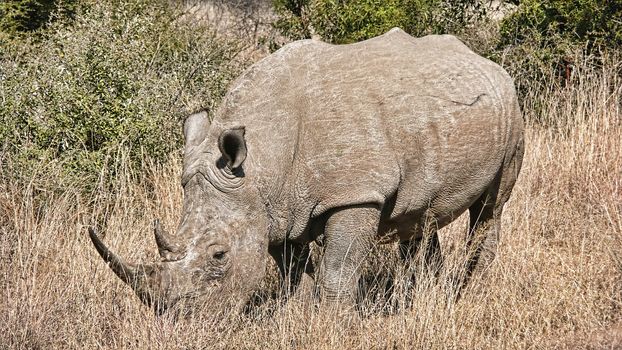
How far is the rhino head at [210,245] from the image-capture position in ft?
18.5

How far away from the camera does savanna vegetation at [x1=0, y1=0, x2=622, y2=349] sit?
18.8 feet

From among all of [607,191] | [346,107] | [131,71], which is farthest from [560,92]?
[346,107]

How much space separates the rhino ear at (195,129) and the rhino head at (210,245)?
0.16m

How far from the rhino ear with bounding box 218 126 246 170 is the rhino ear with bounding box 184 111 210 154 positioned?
431 mm

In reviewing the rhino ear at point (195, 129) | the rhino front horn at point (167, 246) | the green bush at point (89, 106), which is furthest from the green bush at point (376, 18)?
the rhino front horn at point (167, 246)

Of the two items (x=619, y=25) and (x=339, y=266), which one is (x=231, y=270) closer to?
(x=339, y=266)

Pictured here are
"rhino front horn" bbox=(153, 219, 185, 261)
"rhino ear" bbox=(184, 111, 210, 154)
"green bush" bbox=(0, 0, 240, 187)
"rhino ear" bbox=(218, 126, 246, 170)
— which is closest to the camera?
"rhino ear" bbox=(218, 126, 246, 170)

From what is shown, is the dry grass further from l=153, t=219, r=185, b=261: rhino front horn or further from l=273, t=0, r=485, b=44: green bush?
l=273, t=0, r=485, b=44: green bush

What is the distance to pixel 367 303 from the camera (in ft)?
21.0

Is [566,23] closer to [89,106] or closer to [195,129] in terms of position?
[89,106]

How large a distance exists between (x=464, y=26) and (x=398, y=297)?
21.0 feet

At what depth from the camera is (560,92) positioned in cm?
1023

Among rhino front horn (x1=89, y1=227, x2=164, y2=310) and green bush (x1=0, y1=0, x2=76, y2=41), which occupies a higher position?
green bush (x1=0, y1=0, x2=76, y2=41)

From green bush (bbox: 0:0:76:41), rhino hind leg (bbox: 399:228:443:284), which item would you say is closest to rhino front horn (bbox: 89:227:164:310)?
rhino hind leg (bbox: 399:228:443:284)
